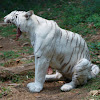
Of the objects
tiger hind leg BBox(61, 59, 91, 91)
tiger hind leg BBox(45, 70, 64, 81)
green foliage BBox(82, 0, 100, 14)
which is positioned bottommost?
tiger hind leg BBox(45, 70, 64, 81)

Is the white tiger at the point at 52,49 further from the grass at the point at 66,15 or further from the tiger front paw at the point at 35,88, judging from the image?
the grass at the point at 66,15

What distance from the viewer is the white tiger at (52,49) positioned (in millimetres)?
4301

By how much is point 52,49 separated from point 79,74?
0.75m

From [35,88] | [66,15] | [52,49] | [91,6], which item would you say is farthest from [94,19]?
[35,88]

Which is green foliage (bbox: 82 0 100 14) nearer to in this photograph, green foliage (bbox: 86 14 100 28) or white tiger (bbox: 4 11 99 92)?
green foliage (bbox: 86 14 100 28)

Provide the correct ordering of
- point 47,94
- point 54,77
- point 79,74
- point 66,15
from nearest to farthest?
point 47,94 → point 79,74 → point 54,77 → point 66,15

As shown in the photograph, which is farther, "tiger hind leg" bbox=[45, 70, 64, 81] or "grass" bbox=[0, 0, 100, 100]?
"grass" bbox=[0, 0, 100, 100]

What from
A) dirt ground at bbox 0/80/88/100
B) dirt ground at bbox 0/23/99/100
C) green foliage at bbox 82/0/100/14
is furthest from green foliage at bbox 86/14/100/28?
dirt ground at bbox 0/80/88/100

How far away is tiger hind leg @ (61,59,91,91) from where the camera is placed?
14.7 feet

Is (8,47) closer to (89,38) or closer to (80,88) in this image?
(89,38)

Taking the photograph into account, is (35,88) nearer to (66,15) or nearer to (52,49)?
(52,49)

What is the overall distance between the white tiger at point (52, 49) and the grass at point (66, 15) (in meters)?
0.56

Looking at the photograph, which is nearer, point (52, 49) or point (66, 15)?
point (52, 49)

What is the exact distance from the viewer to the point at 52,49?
4.36m
